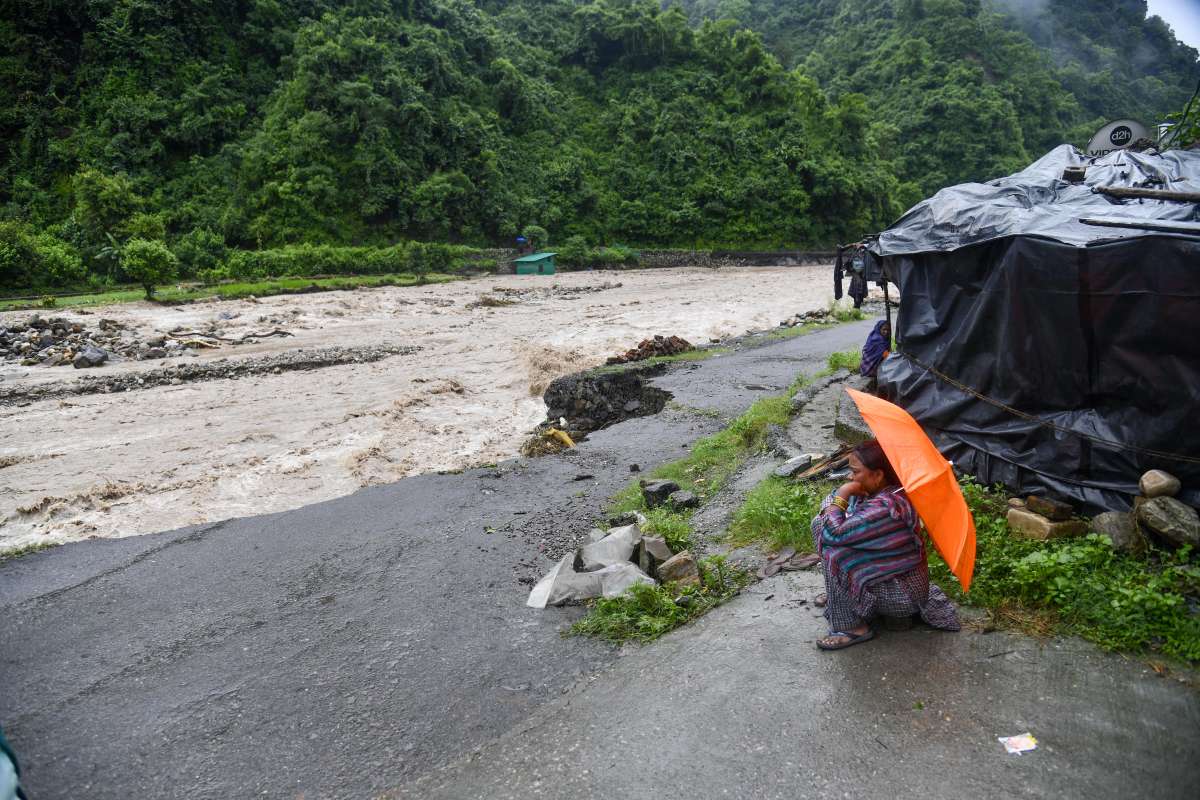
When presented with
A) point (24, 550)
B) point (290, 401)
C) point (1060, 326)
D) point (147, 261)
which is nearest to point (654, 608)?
→ point (1060, 326)

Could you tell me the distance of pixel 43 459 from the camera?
1034cm

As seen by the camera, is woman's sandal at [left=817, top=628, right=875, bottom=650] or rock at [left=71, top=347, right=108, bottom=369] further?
rock at [left=71, top=347, right=108, bottom=369]

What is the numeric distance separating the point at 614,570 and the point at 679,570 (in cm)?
50

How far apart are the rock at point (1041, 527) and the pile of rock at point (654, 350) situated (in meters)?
11.4

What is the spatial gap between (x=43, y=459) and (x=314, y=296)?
16097mm

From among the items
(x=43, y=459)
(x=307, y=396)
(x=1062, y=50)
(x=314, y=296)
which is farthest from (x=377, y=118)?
(x=1062, y=50)

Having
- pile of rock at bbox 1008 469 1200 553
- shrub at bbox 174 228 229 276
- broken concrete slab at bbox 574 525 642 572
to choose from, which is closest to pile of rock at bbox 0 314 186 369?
shrub at bbox 174 228 229 276

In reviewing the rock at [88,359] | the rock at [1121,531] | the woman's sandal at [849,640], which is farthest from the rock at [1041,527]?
the rock at [88,359]

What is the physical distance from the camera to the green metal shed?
36688 millimetres

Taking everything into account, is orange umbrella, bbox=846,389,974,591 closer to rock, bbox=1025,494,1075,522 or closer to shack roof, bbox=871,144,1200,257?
rock, bbox=1025,494,1075,522

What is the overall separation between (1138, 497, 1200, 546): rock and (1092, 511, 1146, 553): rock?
81 mm

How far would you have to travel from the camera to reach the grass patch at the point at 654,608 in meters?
4.54

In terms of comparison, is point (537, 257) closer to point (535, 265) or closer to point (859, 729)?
point (535, 265)

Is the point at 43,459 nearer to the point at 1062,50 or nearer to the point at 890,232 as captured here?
the point at 890,232
